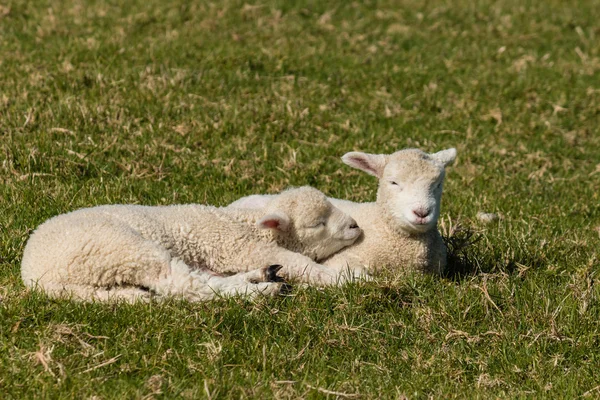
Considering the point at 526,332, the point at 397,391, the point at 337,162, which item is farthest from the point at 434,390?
the point at 337,162

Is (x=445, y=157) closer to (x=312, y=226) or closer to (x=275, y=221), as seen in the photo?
(x=312, y=226)

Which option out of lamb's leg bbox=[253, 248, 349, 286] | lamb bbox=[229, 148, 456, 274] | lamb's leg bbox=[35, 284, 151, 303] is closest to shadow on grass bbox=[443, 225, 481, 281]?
lamb bbox=[229, 148, 456, 274]

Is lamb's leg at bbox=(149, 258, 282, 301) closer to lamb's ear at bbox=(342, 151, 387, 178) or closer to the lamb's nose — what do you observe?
the lamb's nose

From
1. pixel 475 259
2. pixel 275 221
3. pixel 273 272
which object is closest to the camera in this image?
pixel 273 272

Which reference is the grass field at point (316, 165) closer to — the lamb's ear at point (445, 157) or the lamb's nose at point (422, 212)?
the lamb's nose at point (422, 212)

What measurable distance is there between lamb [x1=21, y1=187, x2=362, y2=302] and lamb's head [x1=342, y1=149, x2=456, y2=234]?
15.9 inches

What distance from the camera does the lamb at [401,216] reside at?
629 cm

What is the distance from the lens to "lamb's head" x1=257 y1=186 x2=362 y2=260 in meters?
6.76

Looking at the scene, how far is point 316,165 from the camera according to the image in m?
9.14

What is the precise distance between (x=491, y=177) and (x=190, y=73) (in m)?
3.68

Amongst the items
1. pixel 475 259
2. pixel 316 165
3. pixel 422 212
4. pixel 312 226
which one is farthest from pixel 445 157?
pixel 316 165

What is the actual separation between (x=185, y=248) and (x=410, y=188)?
5.16ft

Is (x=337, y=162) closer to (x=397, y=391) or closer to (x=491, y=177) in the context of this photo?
(x=491, y=177)

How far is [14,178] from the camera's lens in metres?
8.00
